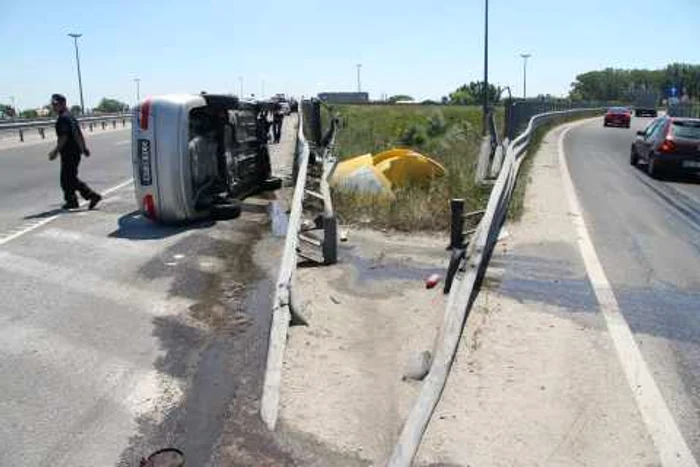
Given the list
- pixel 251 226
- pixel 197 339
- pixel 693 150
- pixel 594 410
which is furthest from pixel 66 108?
pixel 693 150

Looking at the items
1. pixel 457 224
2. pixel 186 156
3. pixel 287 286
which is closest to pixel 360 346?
pixel 287 286

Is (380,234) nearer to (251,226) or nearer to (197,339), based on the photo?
(251,226)

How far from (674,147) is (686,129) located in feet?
2.76

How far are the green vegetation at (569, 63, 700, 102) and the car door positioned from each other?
14745 centimetres

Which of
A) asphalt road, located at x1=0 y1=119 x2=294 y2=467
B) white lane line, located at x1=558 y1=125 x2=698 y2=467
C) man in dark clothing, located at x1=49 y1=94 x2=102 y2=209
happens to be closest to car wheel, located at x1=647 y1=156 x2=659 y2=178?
white lane line, located at x1=558 y1=125 x2=698 y2=467

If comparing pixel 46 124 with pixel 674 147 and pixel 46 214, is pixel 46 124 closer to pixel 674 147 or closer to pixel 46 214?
pixel 46 214

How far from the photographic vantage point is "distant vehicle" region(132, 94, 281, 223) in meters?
9.77

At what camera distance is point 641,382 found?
4.93 meters

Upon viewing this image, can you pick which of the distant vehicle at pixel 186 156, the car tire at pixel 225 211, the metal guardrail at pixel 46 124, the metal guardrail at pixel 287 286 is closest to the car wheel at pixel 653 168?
the metal guardrail at pixel 287 286

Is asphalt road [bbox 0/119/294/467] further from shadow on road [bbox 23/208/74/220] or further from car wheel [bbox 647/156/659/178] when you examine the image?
car wheel [bbox 647/156/659/178]

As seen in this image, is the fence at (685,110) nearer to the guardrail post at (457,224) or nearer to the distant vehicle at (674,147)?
the distant vehicle at (674,147)

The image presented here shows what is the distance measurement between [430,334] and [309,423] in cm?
191

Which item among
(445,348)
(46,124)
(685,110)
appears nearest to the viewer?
(445,348)

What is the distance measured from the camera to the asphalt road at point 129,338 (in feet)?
13.6
